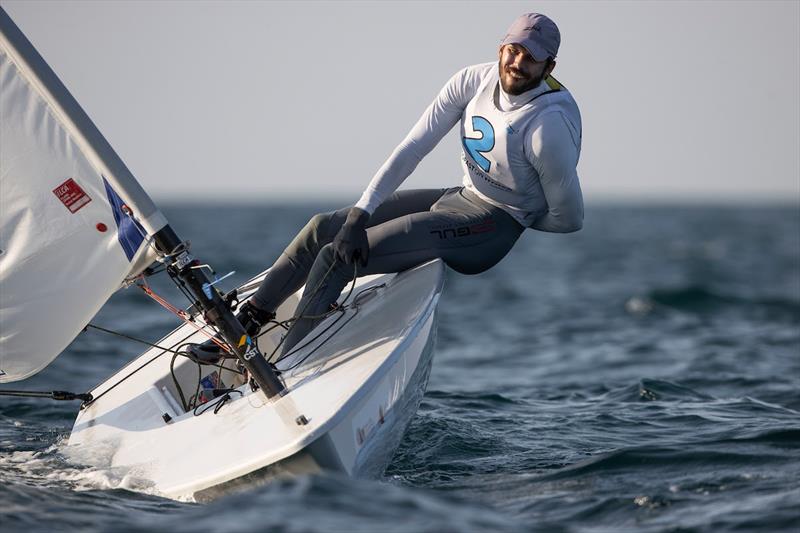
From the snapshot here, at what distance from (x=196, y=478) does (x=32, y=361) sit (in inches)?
42.0

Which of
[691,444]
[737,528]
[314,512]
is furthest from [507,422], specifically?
[314,512]

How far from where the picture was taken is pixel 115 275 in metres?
4.33

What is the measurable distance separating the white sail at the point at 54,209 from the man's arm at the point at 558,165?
159cm

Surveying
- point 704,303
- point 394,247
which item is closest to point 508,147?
point 394,247

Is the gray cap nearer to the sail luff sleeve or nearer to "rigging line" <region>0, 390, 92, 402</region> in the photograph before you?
the sail luff sleeve

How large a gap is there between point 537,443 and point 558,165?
1.62 metres

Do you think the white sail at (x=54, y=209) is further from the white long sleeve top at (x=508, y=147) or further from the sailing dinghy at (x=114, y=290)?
the white long sleeve top at (x=508, y=147)

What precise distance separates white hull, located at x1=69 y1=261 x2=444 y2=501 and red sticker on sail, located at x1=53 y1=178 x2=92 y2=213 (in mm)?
1044

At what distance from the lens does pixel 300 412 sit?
13.1 feet

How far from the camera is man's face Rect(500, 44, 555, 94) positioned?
438cm

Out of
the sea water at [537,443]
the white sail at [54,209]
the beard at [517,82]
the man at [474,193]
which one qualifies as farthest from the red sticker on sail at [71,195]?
the beard at [517,82]

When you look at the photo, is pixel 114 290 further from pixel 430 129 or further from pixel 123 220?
pixel 430 129

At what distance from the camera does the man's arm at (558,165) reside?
4.37m

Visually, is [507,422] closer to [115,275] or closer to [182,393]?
[182,393]
